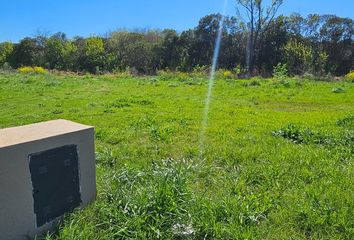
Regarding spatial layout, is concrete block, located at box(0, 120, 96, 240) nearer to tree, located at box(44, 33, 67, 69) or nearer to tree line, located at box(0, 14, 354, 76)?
tree line, located at box(0, 14, 354, 76)

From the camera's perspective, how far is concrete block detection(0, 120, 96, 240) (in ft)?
7.62

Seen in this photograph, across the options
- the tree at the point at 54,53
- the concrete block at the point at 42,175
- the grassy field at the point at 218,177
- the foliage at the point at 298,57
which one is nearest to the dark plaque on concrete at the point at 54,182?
the concrete block at the point at 42,175

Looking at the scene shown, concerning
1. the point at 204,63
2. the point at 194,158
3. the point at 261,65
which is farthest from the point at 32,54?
the point at 194,158

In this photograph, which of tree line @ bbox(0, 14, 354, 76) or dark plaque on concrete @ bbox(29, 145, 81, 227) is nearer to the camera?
dark plaque on concrete @ bbox(29, 145, 81, 227)

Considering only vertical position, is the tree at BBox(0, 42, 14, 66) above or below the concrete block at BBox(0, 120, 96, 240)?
above

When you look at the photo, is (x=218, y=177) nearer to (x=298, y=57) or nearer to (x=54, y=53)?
(x=298, y=57)

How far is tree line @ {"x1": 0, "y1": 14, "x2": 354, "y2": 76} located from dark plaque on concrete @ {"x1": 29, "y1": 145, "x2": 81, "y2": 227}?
82.6 ft

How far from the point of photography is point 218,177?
149 inches

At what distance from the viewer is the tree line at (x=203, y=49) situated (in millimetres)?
29475

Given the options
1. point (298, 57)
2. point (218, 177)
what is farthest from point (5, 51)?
point (218, 177)

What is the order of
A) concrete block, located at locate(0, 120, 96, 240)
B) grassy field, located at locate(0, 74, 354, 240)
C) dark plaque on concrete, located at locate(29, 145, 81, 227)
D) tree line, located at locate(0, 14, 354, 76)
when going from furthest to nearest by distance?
tree line, located at locate(0, 14, 354, 76)
grassy field, located at locate(0, 74, 354, 240)
dark plaque on concrete, located at locate(29, 145, 81, 227)
concrete block, located at locate(0, 120, 96, 240)

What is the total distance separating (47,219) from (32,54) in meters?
40.4

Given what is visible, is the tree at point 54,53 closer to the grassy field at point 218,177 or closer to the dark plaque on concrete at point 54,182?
the grassy field at point 218,177

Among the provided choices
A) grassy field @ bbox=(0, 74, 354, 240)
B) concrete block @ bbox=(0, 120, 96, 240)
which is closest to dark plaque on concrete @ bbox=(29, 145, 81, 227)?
concrete block @ bbox=(0, 120, 96, 240)
